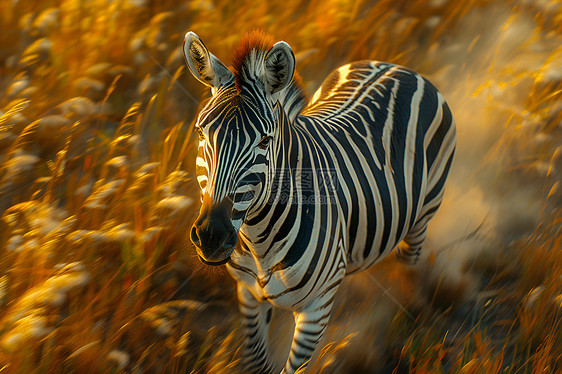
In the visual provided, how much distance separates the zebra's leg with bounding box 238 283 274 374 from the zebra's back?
0.60 m

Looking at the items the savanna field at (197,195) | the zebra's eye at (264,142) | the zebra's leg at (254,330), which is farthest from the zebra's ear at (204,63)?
the zebra's leg at (254,330)

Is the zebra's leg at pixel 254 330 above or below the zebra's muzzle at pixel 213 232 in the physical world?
below

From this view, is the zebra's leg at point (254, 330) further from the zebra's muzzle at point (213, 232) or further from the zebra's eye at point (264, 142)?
the zebra's eye at point (264, 142)

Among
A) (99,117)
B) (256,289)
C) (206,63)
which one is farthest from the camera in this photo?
(99,117)

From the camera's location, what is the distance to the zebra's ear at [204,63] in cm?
196

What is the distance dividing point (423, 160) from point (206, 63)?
1.62m

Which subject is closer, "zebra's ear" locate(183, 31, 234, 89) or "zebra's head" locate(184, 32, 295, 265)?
"zebra's head" locate(184, 32, 295, 265)

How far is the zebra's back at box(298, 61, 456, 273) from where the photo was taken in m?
Result: 2.56

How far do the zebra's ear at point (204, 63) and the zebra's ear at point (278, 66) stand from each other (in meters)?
0.18

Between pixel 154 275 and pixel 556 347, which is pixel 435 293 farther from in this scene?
pixel 154 275

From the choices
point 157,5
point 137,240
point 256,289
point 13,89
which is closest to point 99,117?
point 13,89

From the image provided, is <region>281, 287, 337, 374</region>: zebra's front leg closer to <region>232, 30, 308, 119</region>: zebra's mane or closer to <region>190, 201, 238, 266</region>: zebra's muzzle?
<region>190, 201, 238, 266</region>: zebra's muzzle

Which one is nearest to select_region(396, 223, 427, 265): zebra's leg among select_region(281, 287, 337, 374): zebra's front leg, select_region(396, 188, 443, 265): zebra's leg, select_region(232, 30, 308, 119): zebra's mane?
select_region(396, 188, 443, 265): zebra's leg

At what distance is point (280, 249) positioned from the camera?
85.7 inches
